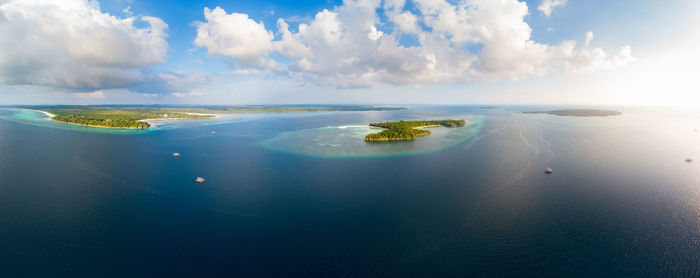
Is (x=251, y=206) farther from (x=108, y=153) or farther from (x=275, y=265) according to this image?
(x=108, y=153)

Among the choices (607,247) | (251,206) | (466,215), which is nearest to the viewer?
(607,247)

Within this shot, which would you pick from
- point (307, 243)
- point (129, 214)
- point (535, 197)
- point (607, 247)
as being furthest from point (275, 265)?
point (535, 197)

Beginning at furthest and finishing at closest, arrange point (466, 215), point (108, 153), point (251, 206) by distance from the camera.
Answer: point (108, 153) → point (251, 206) → point (466, 215)

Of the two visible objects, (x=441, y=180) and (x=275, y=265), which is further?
(x=441, y=180)

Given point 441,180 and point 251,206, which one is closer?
point 251,206

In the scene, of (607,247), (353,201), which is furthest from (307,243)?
(607,247)

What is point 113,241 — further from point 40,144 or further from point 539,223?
point 40,144
